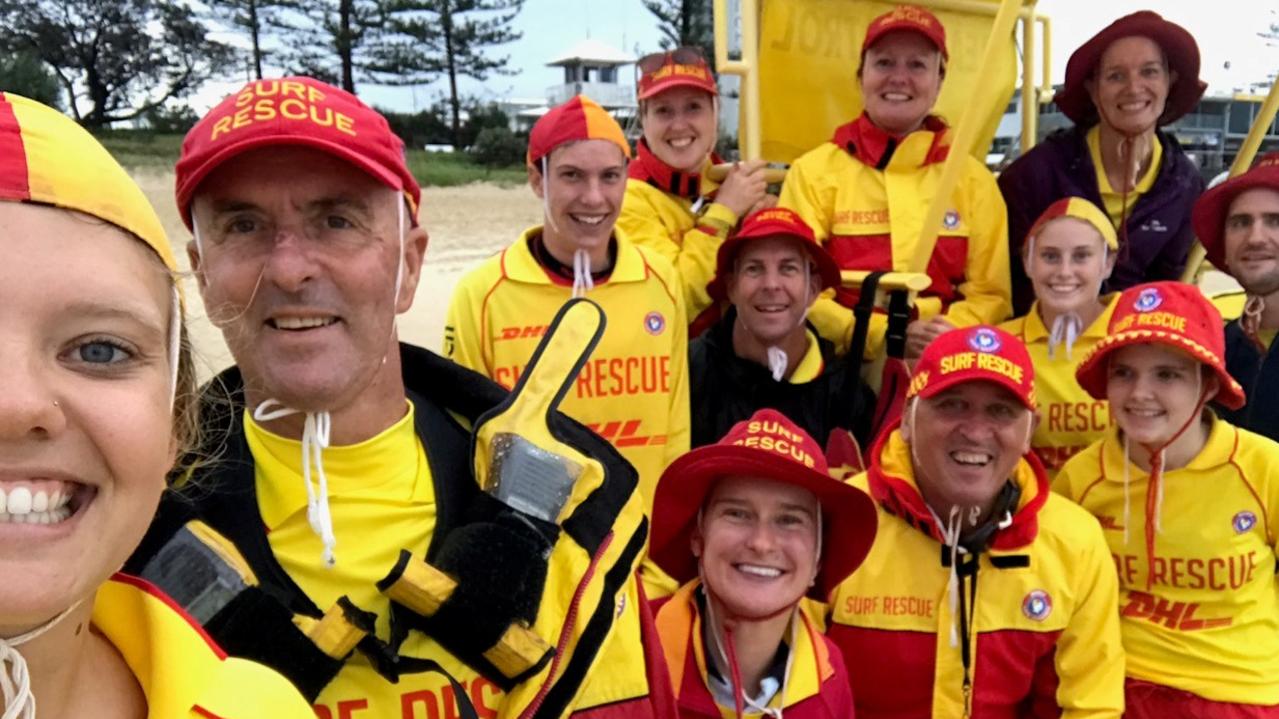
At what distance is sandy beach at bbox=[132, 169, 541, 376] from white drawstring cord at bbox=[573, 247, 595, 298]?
8157 mm

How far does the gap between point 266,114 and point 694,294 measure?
2.85 meters

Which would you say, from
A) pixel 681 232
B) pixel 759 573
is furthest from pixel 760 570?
pixel 681 232

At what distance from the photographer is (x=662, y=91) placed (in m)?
4.63

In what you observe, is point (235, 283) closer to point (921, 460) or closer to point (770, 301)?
point (921, 460)

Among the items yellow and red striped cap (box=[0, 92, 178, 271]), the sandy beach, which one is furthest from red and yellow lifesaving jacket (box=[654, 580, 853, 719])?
the sandy beach

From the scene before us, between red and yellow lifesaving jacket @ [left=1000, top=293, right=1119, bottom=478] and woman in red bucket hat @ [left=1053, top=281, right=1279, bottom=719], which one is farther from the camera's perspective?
red and yellow lifesaving jacket @ [left=1000, top=293, right=1119, bottom=478]

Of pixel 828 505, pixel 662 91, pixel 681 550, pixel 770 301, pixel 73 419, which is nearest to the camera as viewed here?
pixel 73 419

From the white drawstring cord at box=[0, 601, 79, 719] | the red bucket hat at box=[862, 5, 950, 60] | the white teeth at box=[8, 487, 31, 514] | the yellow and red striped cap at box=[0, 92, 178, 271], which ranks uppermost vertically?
the red bucket hat at box=[862, 5, 950, 60]

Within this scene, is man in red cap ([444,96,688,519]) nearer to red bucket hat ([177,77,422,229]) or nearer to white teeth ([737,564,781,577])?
white teeth ([737,564,781,577])

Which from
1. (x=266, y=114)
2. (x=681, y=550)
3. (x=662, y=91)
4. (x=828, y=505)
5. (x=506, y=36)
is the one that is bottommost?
(x=681, y=550)

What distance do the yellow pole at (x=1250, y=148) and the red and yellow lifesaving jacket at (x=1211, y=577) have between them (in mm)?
1615

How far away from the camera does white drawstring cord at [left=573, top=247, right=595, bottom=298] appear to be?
12.1ft

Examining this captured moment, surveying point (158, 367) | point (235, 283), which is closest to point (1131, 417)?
point (235, 283)

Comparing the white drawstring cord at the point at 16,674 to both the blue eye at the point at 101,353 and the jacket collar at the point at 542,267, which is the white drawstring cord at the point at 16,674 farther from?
the jacket collar at the point at 542,267
